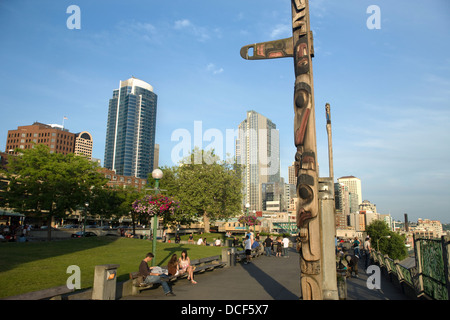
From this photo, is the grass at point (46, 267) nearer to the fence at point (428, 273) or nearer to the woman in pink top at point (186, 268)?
the woman in pink top at point (186, 268)

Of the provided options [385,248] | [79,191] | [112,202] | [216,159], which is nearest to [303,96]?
[79,191]

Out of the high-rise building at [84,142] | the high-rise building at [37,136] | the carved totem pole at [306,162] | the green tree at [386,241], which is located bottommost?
the green tree at [386,241]

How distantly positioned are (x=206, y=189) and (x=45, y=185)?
67.2 ft

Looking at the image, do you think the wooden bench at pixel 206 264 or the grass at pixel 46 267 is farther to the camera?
the wooden bench at pixel 206 264

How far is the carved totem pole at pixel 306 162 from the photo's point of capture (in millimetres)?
7793

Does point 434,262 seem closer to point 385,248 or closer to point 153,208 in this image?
point 153,208

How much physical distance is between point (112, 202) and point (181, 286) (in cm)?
4066

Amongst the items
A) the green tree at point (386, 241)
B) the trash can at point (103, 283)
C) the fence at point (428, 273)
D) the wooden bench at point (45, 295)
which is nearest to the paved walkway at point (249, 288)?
the fence at point (428, 273)

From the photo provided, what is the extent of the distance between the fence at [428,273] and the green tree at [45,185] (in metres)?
29.6

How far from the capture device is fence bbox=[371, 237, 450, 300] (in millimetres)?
8445

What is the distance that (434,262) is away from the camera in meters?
9.38

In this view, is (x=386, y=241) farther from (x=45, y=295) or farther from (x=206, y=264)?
(x=45, y=295)

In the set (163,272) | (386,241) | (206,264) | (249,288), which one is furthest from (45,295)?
(386,241)

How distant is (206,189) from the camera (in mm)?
44781
